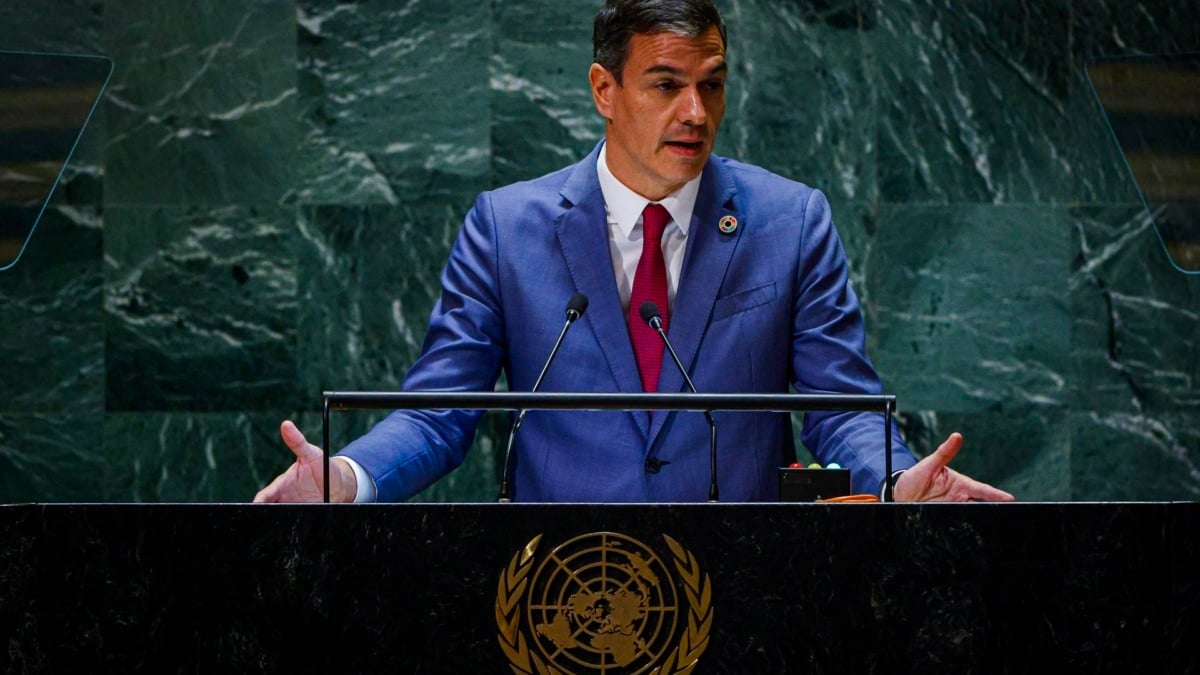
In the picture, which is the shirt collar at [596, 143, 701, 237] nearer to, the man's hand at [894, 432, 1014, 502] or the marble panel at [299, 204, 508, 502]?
the man's hand at [894, 432, 1014, 502]

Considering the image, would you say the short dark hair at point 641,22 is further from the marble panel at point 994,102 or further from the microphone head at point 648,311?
the marble panel at point 994,102

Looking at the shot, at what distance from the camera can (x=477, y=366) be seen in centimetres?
304

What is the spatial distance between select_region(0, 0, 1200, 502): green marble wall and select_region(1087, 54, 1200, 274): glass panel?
6 centimetres

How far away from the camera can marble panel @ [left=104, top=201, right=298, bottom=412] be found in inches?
192

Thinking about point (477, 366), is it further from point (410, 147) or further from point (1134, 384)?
point (1134, 384)

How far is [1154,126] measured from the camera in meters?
4.96

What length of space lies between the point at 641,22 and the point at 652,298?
1.92ft
